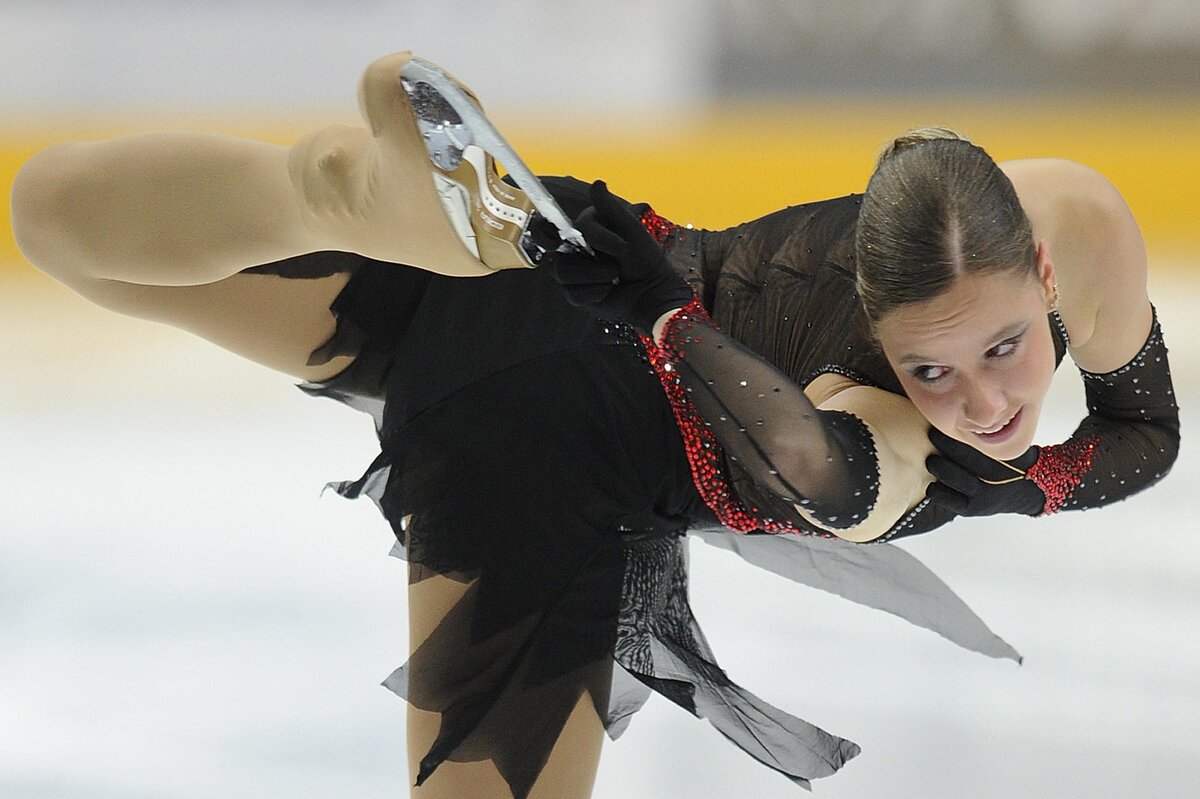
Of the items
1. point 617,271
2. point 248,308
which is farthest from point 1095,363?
point 248,308

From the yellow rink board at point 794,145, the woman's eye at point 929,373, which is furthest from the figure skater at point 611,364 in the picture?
the yellow rink board at point 794,145

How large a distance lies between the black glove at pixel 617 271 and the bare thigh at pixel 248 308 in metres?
0.41

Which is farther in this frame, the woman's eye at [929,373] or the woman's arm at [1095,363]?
the woman's arm at [1095,363]

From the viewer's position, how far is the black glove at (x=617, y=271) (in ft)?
3.96

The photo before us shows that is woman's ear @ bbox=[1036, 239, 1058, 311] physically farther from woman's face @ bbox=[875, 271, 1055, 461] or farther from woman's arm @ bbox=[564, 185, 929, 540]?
woman's arm @ bbox=[564, 185, 929, 540]

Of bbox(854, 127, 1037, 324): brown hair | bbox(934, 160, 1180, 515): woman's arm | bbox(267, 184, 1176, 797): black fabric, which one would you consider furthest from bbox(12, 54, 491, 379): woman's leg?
bbox(934, 160, 1180, 515): woman's arm

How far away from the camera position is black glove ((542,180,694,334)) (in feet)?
3.96

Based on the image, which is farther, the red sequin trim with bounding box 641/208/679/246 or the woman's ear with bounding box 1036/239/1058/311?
the red sequin trim with bounding box 641/208/679/246

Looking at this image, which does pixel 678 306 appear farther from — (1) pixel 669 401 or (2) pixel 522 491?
(2) pixel 522 491

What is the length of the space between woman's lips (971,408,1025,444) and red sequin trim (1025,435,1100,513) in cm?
17

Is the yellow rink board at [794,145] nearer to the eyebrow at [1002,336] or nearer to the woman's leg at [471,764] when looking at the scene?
the woman's leg at [471,764]

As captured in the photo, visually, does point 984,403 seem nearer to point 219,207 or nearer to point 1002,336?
point 1002,336

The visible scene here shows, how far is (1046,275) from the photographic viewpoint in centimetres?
132

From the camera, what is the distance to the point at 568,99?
3562 mm
